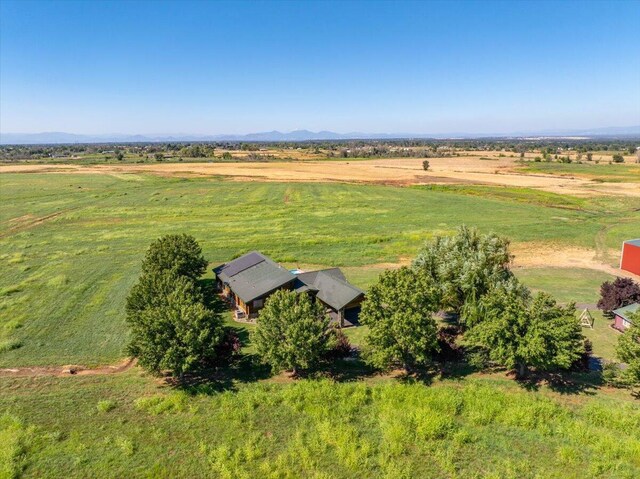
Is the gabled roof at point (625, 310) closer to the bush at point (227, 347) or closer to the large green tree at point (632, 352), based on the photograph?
the large green tree at point (632, 352)

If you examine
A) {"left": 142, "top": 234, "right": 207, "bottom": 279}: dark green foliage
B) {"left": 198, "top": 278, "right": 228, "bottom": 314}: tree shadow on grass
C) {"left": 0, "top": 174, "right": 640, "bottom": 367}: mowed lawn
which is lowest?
{"left": 198, "top": 278, "right": 228, "bottom": 314}: tree shadow on grass

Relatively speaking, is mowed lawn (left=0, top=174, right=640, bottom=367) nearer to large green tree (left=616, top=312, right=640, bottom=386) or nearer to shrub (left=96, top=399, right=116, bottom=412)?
shrub (left=96, top=399, right=116, bottom=412)

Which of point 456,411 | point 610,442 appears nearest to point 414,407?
point 456,411

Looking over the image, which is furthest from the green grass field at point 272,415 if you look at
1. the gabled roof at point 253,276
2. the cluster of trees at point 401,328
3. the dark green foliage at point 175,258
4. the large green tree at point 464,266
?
the large green tree at point 464,266

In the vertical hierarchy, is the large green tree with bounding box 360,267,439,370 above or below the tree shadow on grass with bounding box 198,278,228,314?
above

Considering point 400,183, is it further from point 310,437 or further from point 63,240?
point 310,437

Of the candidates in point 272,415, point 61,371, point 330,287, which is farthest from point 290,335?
point 61,371

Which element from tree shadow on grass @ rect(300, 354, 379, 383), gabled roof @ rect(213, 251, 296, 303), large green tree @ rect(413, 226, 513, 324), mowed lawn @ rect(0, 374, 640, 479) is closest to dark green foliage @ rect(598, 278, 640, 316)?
large green tree @ rect(413, 226, 513, 324)
